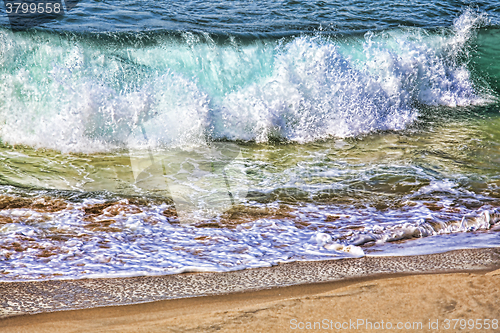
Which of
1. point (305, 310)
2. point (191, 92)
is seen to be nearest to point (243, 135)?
point (191, 92)

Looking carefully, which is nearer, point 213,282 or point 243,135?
point 213,282

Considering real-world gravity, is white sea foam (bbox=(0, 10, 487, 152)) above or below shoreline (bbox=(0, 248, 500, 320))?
above

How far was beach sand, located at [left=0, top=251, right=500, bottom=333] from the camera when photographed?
2482 mm

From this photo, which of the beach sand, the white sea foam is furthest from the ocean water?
the beach sand

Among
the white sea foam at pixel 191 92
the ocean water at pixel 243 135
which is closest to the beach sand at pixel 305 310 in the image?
the ocean water at pixel 243 135

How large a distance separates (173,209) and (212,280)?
1324 millimetres

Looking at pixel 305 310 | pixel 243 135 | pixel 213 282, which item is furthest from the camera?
pixel 243 135

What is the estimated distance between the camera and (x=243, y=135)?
628 cm

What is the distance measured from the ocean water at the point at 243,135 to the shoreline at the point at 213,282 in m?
0.12

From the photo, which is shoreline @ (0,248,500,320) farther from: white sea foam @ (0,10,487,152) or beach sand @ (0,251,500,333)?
white sea foam @ (0,10,487,152)

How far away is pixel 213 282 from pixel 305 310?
2.14ft

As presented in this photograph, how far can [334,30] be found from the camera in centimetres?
760

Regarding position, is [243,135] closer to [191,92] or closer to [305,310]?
[191,92]

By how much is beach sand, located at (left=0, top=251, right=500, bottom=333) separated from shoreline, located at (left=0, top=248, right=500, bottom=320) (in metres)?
0.06
